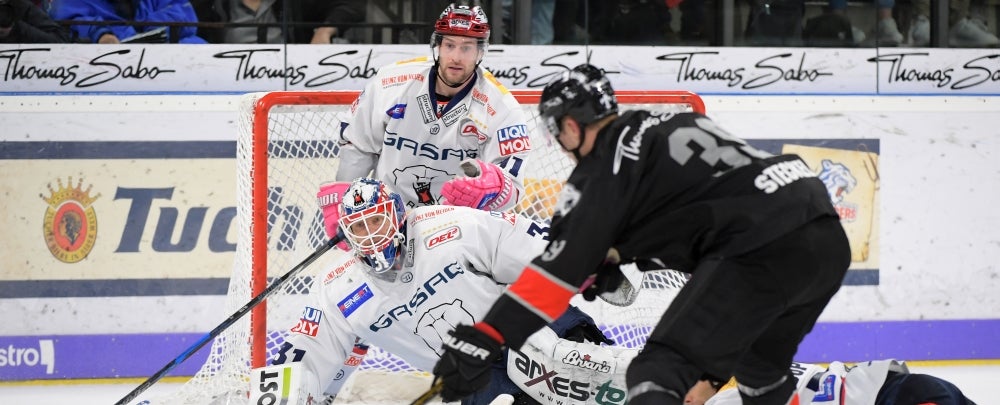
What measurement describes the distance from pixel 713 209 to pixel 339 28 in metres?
2.83

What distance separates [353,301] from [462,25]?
0.87 m

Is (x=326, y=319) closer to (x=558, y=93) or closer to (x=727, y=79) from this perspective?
(x=558, y=93)

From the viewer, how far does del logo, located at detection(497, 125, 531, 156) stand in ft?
11.8

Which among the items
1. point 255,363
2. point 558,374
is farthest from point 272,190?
point 558,374

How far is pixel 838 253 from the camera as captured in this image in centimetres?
237

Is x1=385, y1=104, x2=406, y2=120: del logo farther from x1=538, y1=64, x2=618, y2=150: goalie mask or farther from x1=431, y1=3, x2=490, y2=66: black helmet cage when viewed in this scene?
x1=538, y1=64, x2=618, y2=150: goalie mask

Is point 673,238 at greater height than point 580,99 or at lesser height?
lesser

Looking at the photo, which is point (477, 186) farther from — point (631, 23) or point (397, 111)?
point (631, 23)

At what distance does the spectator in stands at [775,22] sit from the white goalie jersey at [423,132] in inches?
69.4

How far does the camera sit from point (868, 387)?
2928 mm

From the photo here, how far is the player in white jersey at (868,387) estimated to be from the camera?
2791 mm

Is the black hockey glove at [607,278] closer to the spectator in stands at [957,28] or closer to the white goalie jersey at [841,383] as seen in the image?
the white goalie jersey at [841,383]

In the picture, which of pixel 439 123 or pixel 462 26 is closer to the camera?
pixel 462 26

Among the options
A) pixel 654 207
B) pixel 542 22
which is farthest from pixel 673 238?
pixel 542 22
